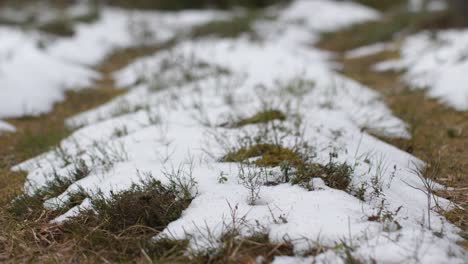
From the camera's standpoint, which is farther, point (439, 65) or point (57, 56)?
point (57, 56)

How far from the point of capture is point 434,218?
2188mm

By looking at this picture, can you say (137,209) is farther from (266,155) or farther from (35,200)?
(266,155)

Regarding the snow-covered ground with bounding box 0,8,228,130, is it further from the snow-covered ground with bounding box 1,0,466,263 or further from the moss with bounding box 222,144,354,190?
the moss with bounding box 222,144,354,190

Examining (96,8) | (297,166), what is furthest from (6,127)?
(96,8)

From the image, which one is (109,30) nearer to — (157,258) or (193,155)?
(193,155)

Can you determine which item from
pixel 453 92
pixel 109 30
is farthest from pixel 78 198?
pixel 109 30

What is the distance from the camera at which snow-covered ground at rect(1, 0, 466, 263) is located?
6.52 feet

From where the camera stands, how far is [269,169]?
2641 mm

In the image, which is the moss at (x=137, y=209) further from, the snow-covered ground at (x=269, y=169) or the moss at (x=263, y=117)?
the moss at (x=263, y=117)

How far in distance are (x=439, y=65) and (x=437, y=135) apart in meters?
2.61

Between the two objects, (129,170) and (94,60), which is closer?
(129,170)

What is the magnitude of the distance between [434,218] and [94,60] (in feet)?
28.7

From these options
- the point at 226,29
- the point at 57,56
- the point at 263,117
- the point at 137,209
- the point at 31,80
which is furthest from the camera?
the point at 226,29

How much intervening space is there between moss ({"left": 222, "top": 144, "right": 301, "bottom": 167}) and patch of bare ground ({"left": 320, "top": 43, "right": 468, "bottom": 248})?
999mm
